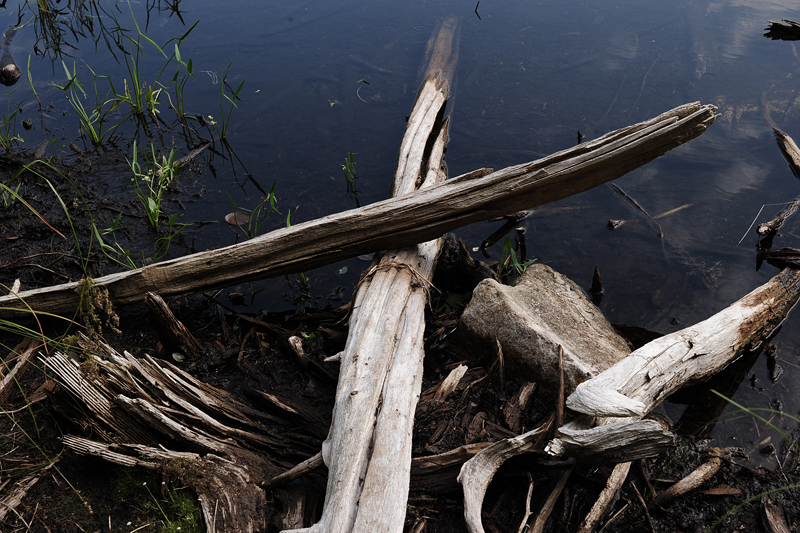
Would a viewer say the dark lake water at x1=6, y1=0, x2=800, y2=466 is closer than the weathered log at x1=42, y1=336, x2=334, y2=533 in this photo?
No

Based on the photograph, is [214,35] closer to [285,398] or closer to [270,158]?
[270,158]

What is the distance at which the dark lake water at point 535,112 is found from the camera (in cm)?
379

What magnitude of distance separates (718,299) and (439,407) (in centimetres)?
249

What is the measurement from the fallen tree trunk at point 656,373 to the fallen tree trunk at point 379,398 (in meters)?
0.67

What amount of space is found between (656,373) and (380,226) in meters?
1.72

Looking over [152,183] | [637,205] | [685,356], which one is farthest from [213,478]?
[637,205]

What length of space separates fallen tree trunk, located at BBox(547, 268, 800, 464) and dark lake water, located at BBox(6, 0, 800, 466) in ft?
1.10

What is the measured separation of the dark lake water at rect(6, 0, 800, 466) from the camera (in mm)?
3789

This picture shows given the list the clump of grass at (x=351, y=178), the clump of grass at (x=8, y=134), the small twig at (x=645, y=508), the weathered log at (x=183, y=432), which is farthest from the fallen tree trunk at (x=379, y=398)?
the clump of grass at (x=8, y=134)

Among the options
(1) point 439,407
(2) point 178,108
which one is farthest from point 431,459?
(2) point 178,108

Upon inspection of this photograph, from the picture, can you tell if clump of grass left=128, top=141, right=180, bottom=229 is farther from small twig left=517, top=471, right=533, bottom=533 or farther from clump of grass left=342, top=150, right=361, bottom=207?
small twig left=517, top=471, right=533, bottom=533

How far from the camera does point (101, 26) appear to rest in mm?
6359

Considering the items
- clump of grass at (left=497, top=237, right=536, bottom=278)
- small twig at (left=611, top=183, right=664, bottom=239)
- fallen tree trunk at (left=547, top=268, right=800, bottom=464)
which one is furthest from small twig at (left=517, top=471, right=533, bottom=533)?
small twig at (left=611, top=183, right=664, bottom=239)

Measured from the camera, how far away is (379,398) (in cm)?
223
